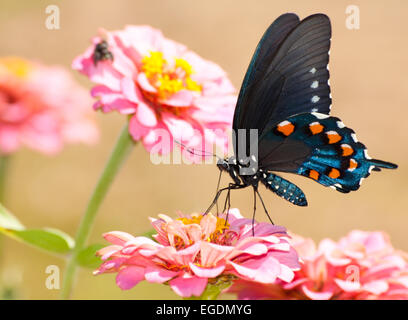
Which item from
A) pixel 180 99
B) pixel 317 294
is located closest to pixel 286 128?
pixel 180 99

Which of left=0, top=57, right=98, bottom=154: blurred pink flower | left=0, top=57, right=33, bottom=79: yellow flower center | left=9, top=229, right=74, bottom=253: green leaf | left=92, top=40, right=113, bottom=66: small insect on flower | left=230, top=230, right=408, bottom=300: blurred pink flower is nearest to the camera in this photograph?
left=230, top=230, right=408, bottom=300: blurred pink flower

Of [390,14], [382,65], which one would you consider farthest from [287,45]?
[390,14]

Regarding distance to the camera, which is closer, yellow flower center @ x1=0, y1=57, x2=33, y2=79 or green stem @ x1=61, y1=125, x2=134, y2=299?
green stem @ x1=61, y1=125, x2=134, y2=299

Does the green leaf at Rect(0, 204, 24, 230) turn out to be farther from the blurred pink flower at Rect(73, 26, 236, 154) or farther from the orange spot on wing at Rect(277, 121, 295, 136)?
Answer: the orange spot on wing at Rect(277, 121, 295, 136)

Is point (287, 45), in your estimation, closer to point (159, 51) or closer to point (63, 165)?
point (159, 51)

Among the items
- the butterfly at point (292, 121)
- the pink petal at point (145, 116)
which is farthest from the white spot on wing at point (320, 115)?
the pink petal at point (145, 116)

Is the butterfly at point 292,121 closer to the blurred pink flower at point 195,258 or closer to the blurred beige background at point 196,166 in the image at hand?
the blurred pink flower at point 195,258

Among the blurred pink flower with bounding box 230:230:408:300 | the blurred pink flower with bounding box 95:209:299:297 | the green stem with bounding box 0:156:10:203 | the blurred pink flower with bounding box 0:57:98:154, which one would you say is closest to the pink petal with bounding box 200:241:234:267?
the blurred pink flower with bounding box 95:209:299:297

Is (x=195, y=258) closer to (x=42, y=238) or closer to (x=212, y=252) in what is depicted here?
(x=212, y=252)
